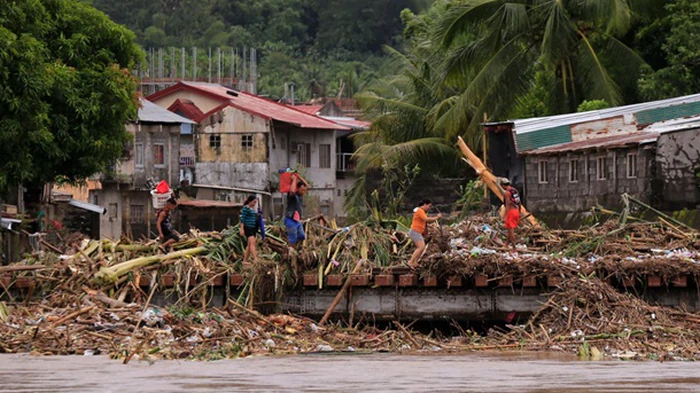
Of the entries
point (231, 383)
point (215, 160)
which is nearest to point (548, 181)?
point (231, 383)

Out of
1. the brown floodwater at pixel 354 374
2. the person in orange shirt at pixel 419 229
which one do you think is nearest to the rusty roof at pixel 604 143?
the person in orange shirt at pixel 419 229

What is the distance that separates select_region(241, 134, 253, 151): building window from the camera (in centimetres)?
6066

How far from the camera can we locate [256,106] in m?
62.4

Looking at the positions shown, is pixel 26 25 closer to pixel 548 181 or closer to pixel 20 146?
pixel 20 146

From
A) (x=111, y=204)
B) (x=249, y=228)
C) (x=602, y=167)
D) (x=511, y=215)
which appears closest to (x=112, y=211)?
(x=111, y=204)

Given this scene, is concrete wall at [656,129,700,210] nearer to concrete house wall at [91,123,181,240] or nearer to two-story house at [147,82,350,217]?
concrete house wall at [91,123,181,240]

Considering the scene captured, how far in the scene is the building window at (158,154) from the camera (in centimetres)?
5738

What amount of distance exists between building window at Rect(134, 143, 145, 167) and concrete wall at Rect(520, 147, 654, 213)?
25.7 metres

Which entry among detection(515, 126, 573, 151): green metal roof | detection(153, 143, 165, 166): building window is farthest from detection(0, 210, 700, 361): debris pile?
detection(153, 143, 165, 166): building window

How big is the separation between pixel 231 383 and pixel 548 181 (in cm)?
2127

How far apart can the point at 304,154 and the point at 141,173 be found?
1018 centimetres

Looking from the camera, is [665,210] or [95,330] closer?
[95,330]

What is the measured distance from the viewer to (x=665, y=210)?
28984 mm

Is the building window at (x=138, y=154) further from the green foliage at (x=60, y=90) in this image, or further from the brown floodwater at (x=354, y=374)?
the brown floodwater at (x=354, y=374)
